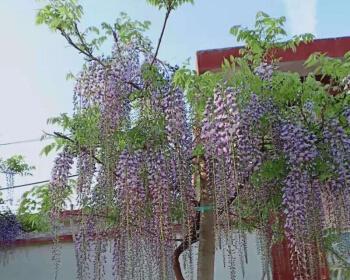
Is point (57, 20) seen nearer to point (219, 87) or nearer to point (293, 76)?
point (219, 87)

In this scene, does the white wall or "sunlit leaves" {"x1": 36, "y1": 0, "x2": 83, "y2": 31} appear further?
the white wall

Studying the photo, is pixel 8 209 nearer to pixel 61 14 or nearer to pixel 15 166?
pixel 15 166

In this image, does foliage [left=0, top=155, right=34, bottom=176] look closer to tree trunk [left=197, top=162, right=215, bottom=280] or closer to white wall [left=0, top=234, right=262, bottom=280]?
white wall [left=0, top=234, right=262, bottom=280]

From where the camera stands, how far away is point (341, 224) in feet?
14.3

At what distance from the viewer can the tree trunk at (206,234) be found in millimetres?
4457

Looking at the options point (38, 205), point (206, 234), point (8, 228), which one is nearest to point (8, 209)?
point (8, 228)

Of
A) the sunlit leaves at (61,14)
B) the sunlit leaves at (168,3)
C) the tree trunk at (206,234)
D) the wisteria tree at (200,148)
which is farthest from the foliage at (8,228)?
the sunlit leaves at (168,3)

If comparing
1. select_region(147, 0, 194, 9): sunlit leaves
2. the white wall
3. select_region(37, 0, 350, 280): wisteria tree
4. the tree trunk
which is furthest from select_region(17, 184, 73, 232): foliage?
select_region(147, 0, 194, 9): sunlit leaves

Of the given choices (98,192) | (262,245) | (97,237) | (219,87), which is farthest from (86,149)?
(262,245)

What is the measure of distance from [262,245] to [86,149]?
1.43 metres

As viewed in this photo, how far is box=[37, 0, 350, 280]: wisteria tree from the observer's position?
415 cm

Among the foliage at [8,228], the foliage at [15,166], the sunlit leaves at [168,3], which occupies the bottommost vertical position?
the foliage at [8,228]

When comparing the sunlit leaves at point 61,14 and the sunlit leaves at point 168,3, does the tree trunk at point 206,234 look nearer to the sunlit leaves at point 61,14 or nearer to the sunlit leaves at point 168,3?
the sunlit leaves at point 168,3

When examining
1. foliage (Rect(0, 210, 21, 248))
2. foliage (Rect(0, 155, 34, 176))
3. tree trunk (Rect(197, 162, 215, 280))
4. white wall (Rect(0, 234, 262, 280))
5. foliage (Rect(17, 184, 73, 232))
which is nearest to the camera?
tree trunk (Rect(197, 162, 215, 280))
